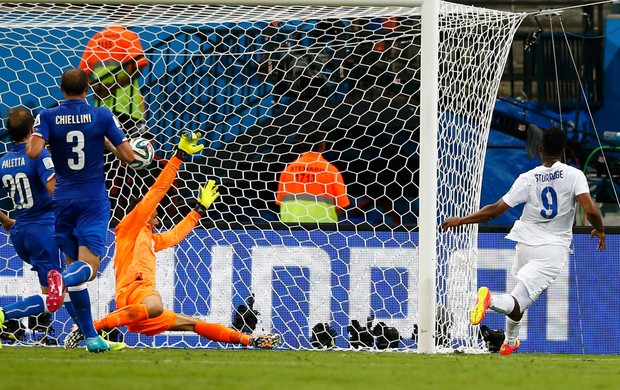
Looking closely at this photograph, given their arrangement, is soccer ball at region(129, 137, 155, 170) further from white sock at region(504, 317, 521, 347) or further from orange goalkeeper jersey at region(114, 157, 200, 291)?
white sock at region(504, 317, 521, 347)

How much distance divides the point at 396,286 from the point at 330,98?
2.63 meters

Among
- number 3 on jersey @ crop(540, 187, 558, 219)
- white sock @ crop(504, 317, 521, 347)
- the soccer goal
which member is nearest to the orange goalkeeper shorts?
the soccer goal

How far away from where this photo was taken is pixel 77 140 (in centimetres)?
845

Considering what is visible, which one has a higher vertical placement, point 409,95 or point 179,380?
point 409,95

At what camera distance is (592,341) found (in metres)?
10.9

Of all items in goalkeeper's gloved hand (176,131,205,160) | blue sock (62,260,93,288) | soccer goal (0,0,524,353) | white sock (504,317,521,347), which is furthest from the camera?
soccer goal (0,0,524,353)

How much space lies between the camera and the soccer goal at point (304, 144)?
1024 centimetres

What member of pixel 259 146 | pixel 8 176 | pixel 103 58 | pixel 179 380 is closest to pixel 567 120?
pixel 259 146

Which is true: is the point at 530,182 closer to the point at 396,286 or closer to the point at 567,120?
the point at 396,286

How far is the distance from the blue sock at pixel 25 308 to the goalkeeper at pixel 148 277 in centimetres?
46

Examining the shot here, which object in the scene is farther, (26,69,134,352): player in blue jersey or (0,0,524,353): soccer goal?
(0,0,524,353): soccer goal

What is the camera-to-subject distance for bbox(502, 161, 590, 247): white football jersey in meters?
9.30

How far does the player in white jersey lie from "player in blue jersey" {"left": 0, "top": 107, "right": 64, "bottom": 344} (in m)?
3.06

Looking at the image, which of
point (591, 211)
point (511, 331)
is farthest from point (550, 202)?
point (511, 331)
